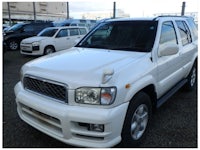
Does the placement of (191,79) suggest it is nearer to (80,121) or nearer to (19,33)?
(80,121)

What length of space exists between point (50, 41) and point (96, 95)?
842 centimetres

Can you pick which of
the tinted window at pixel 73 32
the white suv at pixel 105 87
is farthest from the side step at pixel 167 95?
the tinted window at pixel 73 32

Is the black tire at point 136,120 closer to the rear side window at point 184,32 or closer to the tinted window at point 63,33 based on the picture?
the rear side window at point 184,32

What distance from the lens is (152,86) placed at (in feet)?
10.0

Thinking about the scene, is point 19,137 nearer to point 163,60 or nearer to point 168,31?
point 163,60

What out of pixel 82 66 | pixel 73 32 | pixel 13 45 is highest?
pixel 73 32

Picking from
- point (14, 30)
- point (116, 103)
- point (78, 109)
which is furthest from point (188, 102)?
point (14, 30)

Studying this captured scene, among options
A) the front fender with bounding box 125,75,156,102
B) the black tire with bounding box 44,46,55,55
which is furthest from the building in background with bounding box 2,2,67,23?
the front fender with bounding box 125,75,156,102

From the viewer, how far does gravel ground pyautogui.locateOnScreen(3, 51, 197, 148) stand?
2.94 m

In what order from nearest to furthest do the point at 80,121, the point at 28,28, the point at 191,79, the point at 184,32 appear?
the point at 80,121
the point at 184,32
the point at 191,79
the point at 28,28

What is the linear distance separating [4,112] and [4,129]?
64 centimetres

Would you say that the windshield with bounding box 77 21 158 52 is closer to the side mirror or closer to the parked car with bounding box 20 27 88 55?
the side mirror

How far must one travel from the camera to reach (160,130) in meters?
3.27

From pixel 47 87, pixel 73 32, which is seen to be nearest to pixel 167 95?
pixel 47 87
